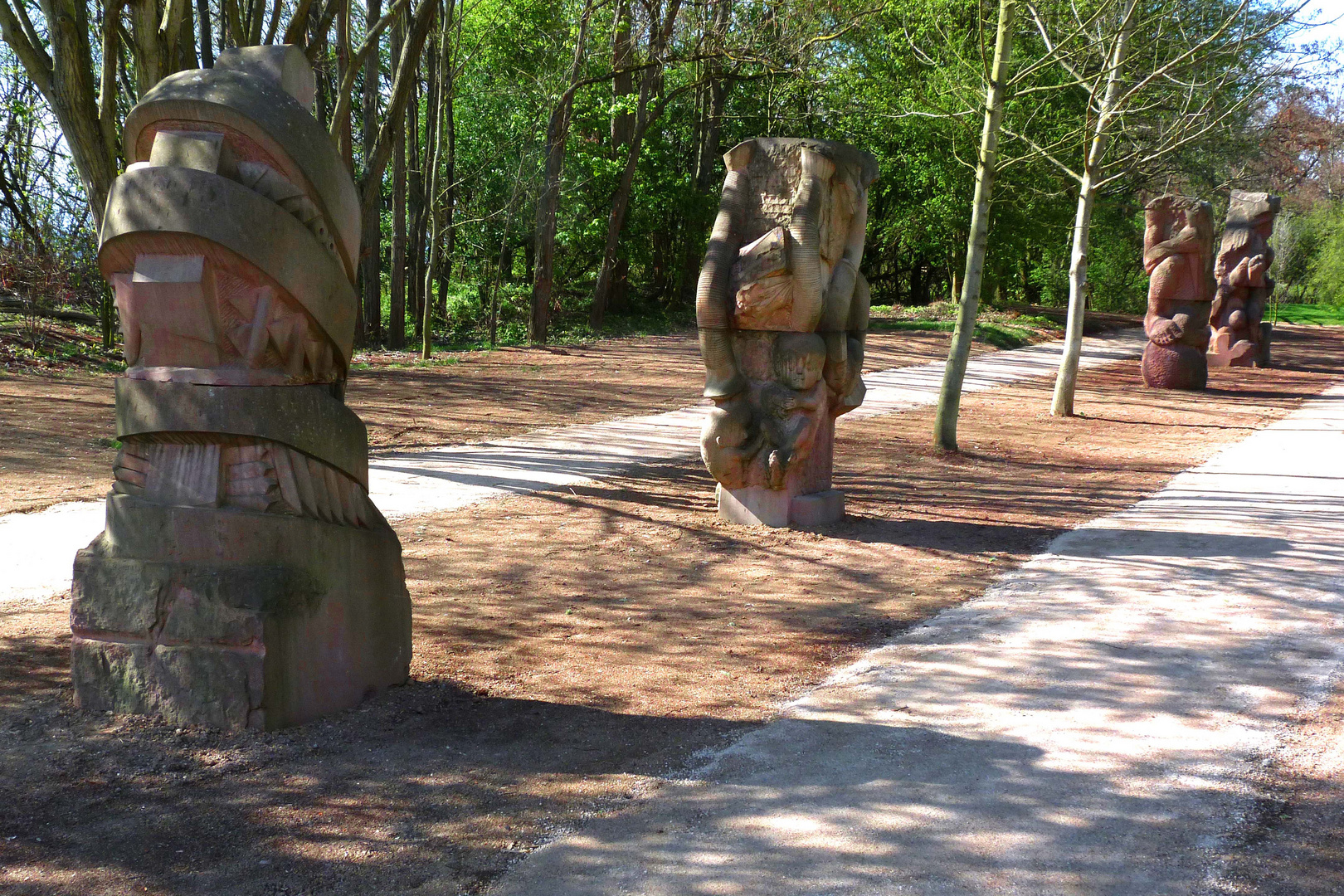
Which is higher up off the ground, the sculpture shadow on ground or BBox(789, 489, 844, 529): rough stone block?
BBox(789, 489, 844, 529): rough stone block

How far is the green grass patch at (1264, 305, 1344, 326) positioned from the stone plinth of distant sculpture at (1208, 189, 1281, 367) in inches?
568

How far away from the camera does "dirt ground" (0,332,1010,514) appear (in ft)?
32.4

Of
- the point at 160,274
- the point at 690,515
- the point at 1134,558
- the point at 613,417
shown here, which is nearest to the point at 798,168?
the point at 690,515

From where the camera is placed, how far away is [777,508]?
8617 millimetres

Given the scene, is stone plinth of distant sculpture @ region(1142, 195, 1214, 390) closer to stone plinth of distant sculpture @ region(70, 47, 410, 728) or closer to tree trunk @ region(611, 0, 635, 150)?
tree trunk @ region(611, 0, 635, 150)

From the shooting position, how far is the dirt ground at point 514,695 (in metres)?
3.64

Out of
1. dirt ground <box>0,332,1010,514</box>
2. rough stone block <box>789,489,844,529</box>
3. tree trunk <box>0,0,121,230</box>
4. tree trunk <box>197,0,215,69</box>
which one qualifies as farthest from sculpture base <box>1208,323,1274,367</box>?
tree trunk <box>0,0,121,230</box>

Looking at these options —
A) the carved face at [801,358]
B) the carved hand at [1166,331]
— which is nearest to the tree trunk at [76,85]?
the carved face at [801,358]

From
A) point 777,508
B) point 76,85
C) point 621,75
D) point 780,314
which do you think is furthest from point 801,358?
point 621,75

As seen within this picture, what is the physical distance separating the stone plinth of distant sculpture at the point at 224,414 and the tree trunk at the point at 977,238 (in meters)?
8.50

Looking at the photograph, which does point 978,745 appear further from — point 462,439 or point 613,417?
point 613,417

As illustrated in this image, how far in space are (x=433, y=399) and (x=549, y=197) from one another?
8.70 meters

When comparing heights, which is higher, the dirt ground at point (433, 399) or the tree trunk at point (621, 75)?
the tree trunk at point (621, 75)

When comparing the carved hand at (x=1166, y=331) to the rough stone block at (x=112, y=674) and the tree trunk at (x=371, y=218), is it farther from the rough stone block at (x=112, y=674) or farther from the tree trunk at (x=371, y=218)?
the rough stone block at (x=112, y=674)
